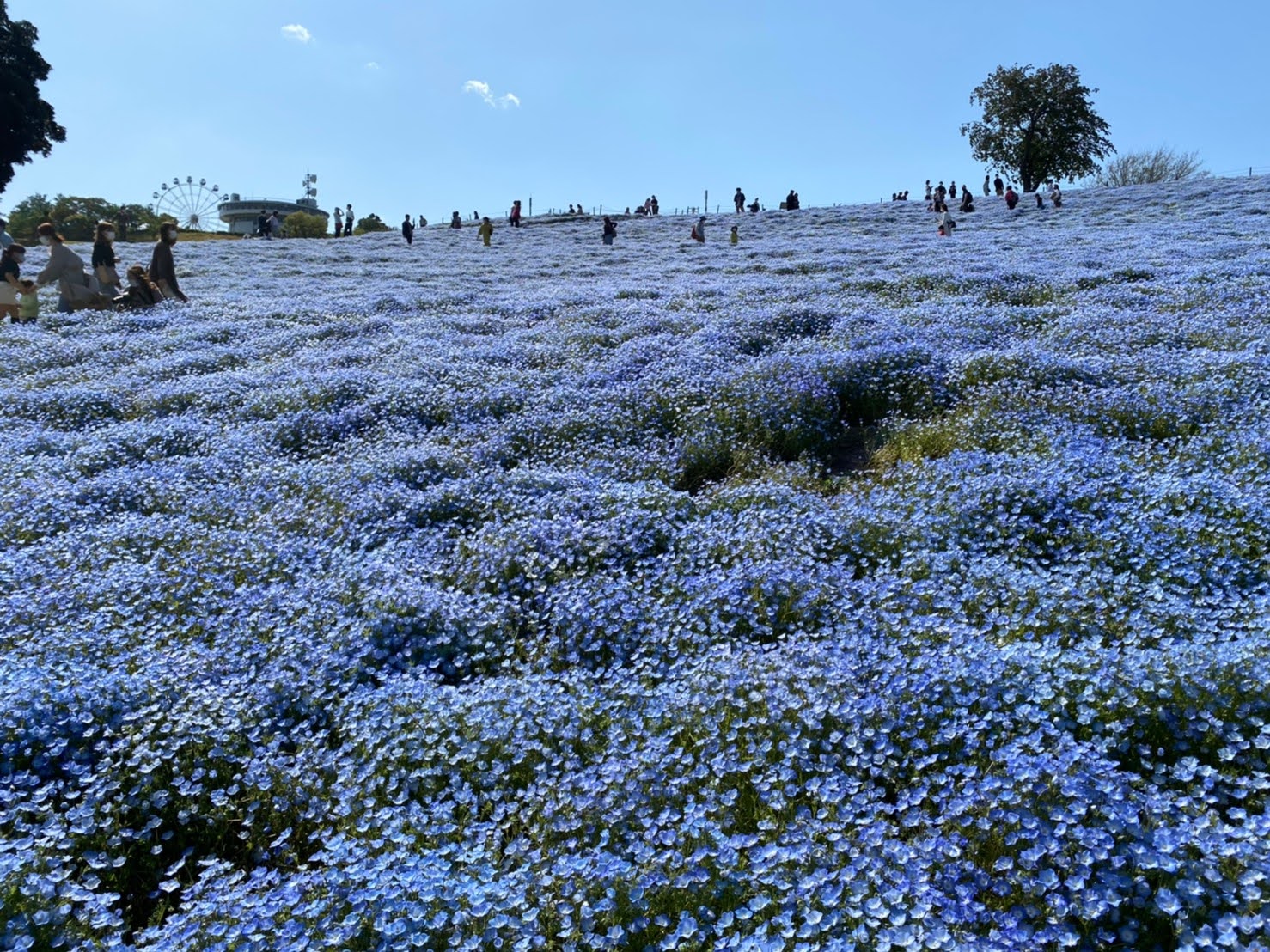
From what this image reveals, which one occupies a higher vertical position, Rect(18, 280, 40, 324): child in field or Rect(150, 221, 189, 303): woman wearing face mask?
Rect(150, 221, 189, 303): woman wearing face mask

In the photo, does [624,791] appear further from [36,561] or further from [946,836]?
[36,561]

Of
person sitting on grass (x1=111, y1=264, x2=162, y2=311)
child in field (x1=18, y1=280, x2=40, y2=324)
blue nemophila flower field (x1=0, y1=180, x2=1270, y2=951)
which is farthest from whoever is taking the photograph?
person sitting on grass (x1=111, y1=264, x2=162, y2=311)

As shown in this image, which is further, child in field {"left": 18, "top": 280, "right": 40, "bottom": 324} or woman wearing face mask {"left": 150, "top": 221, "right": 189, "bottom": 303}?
woman wearing face mask {"left": 150, "top": 221, "right": 189, "bottom": 303}

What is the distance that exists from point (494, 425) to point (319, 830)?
496 cm

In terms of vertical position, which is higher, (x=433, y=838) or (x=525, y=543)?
(x=525, y=543)

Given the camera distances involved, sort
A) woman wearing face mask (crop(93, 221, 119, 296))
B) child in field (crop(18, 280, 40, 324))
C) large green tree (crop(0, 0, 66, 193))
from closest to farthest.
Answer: child in field (crop(18, 280, 40, 324)) → woman wearing face mask (crop(93, 221, 119, 296)) → large green tree (crop(0, 0, 66, 193))

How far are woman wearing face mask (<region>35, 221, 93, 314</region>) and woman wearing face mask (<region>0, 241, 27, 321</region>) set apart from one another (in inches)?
16.1

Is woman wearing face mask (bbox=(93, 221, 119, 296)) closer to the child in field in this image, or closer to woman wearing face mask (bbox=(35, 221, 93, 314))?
woman wearing face mask (bbox=(35, 221, 93, 314))

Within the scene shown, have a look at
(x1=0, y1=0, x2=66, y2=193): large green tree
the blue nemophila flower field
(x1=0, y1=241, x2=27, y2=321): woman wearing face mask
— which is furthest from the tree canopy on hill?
the blue nemophila flower field

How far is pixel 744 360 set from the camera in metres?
9.43

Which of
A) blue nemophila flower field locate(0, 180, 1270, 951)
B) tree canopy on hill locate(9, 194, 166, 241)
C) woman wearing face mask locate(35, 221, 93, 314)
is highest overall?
tree canopy on hill locate(9, 194, 166, 241)

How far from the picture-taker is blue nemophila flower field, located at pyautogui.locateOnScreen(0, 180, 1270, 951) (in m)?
2.80

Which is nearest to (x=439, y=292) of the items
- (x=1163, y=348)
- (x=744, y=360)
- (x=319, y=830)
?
(x=744, y=360)

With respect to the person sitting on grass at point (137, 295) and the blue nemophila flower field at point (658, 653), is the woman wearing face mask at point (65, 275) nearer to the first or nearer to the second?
the person sitting on grass at point (137, 295)
